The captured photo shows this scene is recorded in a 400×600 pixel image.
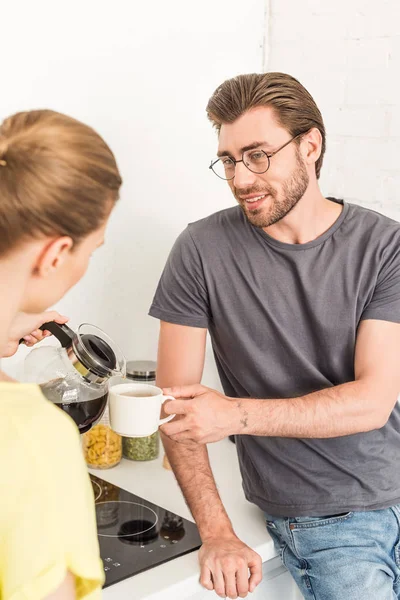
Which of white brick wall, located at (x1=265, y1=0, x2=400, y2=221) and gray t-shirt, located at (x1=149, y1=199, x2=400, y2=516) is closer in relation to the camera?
gray t-shirt, located at (x1=149, y1=199, x2=400, y2=516)

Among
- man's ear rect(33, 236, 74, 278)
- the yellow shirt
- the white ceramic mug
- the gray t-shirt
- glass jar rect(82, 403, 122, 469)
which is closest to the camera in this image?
the yellow shirt

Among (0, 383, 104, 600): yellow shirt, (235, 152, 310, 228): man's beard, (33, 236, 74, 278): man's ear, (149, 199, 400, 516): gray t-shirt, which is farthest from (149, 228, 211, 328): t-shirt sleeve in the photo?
(0, 383, 104, 600): yellow shirt

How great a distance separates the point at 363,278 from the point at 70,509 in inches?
39.3

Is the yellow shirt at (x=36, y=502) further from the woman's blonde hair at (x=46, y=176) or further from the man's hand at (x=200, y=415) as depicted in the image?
the man's hand at (x=200, y=415)

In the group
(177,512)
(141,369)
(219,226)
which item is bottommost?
(177,512)

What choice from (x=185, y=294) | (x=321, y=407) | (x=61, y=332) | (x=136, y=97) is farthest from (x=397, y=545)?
(x=136, y=97)

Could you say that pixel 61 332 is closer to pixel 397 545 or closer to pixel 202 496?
pixel 202 496

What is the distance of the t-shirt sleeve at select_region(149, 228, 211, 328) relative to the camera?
5.29 feet

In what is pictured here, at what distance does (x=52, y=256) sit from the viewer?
31.9 inches

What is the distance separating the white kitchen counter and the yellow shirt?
0.62 m

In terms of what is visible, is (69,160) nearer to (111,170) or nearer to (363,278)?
(111,170)

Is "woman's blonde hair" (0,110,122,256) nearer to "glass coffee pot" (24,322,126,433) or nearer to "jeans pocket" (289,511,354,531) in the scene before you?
"glass coffee pot" (24,322,126,433)

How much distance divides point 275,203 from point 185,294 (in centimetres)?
26

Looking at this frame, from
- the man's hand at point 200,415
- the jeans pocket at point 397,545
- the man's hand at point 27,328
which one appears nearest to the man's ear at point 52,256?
the man's hand at point 27,328
